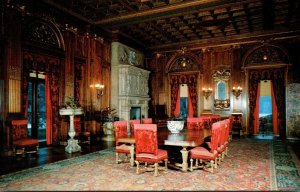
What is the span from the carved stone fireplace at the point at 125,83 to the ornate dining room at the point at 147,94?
0.05 m

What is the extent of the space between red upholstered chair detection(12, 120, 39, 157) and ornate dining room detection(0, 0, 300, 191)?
3cm

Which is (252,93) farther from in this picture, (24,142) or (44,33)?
(24,142)

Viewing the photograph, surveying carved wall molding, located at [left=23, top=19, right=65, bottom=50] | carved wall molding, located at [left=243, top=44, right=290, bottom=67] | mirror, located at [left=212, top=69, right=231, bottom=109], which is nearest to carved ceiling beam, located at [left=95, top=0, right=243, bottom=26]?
carved wall molding, located at [left=23, top=19, right=65, bottom=50]

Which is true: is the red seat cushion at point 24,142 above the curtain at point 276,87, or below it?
below

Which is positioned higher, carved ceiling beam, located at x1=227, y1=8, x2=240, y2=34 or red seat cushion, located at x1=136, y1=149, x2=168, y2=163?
carved ceiling beam, located at x1=227, y1=8, x2=240, y2=34

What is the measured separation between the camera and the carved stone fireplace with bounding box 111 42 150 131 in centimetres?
986

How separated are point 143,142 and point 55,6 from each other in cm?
546

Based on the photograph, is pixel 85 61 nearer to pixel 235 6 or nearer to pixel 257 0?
pixel 235 6

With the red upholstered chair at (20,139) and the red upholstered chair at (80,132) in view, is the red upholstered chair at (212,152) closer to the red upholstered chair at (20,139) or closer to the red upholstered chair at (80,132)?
the red upholstered chair at (20,139)

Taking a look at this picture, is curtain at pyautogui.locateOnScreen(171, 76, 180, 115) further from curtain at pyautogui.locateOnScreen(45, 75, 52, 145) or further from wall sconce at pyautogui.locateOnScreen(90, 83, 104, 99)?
curtain at pyautogui.locateOnScreen(45, 75, 52, 145)

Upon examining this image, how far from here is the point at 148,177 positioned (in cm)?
442

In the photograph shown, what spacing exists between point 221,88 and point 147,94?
3.48m

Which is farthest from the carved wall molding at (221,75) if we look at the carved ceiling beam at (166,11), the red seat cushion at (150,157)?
the red seat cushion at (150,157)

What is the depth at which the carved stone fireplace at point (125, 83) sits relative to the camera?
986cm
